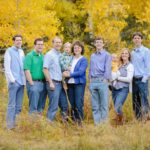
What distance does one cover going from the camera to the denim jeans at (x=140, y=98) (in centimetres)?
938

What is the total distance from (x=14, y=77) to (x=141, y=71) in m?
2.45

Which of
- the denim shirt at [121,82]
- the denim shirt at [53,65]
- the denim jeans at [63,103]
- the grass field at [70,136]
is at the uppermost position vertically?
the denim shirt at [53,65]

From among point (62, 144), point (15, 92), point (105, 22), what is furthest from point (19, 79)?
point (105, 22)

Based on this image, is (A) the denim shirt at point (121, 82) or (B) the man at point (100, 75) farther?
(A) the denim shirt at point (121, 82)

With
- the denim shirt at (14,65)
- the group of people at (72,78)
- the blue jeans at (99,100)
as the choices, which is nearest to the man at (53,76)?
the group of people at (72,78)

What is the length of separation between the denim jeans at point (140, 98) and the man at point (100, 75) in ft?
1.96

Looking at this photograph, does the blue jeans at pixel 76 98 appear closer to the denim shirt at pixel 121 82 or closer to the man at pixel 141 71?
the denim shirt at pixel 121 82

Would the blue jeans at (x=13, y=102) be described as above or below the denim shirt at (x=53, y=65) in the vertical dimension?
below

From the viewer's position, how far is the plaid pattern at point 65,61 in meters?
9.09

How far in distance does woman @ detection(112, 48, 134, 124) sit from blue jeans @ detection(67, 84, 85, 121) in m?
0.72

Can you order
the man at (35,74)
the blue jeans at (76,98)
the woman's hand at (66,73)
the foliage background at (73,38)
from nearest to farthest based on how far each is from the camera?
the foliage background at (73,38) < the man at (35,74) < the woman's hand at (66,73) < the blue jeans at (76,98)

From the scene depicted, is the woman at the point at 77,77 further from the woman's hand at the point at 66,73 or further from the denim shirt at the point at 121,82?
→ the denim shirt at the point at 121,82

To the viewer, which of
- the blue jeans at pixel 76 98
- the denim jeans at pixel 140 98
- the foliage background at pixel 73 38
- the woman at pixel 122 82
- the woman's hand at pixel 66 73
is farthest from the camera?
the denim jeans at pixel 140 98

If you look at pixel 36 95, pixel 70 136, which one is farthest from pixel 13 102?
pixel 70 136
